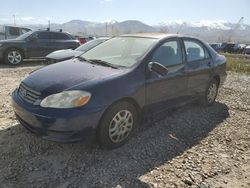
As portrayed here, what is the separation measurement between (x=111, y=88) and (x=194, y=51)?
2.35 metres

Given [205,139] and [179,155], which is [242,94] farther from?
[179,155]

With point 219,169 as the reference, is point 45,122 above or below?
above

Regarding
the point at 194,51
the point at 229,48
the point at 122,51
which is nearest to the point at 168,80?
the point at 122,51

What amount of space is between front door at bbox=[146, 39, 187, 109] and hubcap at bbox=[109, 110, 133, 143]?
444mm

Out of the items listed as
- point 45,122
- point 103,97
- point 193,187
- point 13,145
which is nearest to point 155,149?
point 193,187

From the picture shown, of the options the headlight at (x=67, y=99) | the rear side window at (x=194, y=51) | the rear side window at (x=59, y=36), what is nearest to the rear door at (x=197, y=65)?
the rear side window at (x=194, y=51)

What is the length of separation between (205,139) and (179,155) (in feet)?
2.53

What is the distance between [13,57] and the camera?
35.1ft

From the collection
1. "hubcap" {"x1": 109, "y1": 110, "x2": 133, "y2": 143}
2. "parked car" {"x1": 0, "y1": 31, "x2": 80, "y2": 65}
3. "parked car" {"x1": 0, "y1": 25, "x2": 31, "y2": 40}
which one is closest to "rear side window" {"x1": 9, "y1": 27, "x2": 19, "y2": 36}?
"parked car" {"x1": 0, "y1": 25, "x2": 31, "y2": 40}

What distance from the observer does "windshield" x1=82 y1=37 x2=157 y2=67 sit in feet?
13.6

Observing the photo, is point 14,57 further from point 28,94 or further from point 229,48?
point 229,48

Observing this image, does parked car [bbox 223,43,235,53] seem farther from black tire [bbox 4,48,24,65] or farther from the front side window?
the front side window

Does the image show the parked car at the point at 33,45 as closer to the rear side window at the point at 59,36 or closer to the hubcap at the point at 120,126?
the rear side window at the point at 59,36

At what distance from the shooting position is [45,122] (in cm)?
325
